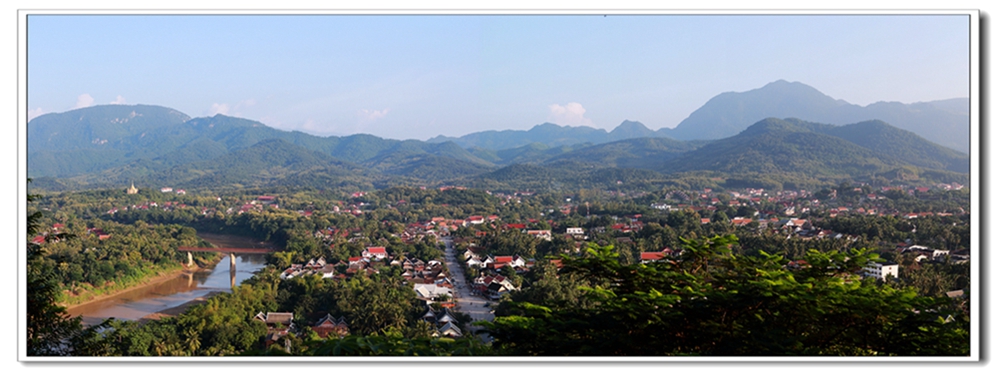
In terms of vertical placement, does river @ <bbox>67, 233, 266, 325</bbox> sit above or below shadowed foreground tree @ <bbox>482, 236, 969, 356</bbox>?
below

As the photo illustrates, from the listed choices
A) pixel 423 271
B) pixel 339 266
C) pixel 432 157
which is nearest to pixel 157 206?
pixel 339 266

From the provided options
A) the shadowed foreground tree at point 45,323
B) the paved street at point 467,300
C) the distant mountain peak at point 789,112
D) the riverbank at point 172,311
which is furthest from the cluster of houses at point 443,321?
the distant mountain peak at point 789,112

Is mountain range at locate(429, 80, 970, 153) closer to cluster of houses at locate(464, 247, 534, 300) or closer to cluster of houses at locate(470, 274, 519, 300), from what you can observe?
cluster of houses at locate(464, 247, 534, 300)

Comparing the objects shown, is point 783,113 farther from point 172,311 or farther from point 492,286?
point 172,311

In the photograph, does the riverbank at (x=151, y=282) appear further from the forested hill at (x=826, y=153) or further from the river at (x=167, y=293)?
the forested hill at (x=826, y=153)

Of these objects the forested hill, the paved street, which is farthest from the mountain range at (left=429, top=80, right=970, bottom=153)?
the paved street

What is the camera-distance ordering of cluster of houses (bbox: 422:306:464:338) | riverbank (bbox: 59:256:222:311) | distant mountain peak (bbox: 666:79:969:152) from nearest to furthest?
cluster of houses (bbox: 422:306:464:338)
riverbank (bbox: 59:256:222:311)
distant mountain peak (bbox: 666:79:969:152)
